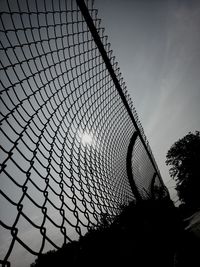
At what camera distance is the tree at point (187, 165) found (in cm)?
3802

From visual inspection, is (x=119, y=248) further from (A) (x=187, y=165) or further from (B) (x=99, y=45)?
(A) (x=187, y=165)

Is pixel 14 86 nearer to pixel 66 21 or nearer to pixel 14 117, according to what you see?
pixel 14 117

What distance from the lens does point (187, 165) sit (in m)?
41.7

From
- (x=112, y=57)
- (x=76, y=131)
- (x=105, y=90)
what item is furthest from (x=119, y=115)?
(x=76, y=131)

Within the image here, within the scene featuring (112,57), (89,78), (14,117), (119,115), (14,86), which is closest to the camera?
(14,117)

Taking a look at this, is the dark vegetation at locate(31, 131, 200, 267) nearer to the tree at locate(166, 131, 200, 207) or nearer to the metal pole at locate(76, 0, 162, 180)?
the metal pole at locate(76, 0, 162, 180)

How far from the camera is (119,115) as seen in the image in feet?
13.6

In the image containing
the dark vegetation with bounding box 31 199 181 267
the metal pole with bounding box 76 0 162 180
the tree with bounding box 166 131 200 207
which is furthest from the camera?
the tree with bounding box 166 131 200 207

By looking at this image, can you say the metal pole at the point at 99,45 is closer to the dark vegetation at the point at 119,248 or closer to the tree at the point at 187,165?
the dark vegetation at the point at 119,248

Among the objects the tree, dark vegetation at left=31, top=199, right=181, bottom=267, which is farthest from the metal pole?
the tree

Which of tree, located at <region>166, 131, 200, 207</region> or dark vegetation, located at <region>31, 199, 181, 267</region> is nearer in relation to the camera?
dark vegetation, located at <region>31, 199, 181, 267</region>

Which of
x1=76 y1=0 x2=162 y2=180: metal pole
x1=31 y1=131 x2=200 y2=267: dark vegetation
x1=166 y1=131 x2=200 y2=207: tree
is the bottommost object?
x1=31 y1=131 x2=200 y2=267: dark vegetation

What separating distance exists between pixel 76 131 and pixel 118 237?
1228mm

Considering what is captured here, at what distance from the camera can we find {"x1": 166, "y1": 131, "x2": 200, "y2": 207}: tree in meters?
38.0
